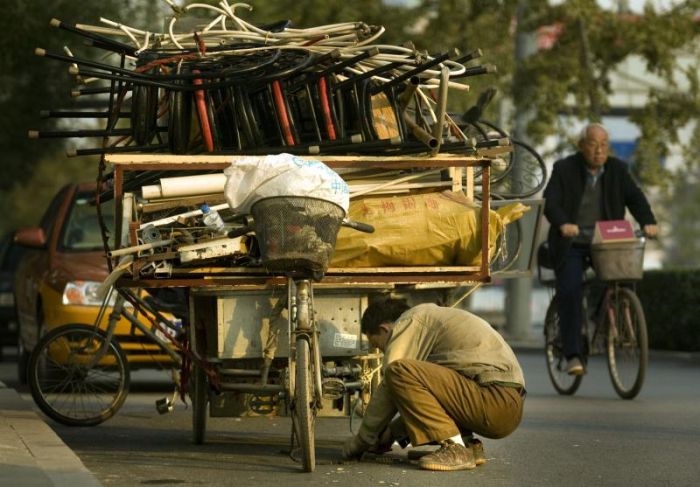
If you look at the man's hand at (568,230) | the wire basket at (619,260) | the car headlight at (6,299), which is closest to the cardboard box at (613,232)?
the wire basket at (619,260)

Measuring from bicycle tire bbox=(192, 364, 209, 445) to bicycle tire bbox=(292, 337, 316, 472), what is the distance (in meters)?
1.17

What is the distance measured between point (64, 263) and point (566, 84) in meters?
12.7

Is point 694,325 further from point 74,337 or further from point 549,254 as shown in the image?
point 74,337

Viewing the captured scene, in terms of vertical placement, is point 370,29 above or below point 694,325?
above

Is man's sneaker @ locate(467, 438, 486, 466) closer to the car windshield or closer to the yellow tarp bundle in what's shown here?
the yellow tarp bundle

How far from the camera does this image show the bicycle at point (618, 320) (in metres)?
13.6

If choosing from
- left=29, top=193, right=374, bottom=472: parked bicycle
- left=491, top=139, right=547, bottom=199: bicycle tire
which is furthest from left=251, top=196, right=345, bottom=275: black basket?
left=491, top=139, right=547, bottom=199: bicycle tire

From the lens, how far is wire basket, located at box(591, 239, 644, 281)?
13859mm

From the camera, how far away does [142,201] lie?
9.30 metres

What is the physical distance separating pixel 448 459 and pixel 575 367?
210 inches

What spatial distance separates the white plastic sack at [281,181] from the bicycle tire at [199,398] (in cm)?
145

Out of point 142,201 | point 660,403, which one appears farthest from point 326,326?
point 660,403

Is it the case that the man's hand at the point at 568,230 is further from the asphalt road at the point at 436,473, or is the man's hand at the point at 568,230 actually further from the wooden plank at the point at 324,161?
the wooden plank at the point at 324,161

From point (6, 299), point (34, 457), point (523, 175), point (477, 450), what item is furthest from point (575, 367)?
point (6, 299)
